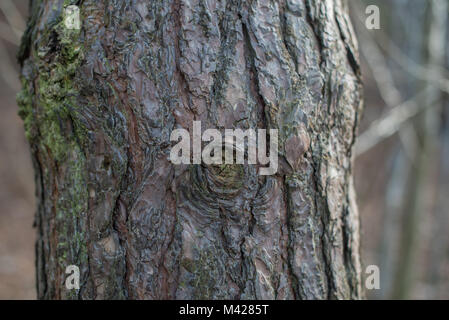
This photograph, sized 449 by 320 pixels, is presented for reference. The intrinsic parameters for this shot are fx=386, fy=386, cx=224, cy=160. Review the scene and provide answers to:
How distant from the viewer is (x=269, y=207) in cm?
103

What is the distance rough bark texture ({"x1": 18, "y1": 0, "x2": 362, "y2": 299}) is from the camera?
0.97 meters

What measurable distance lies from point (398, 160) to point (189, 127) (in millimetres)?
3042

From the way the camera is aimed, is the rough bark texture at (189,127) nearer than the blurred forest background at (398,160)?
Yes

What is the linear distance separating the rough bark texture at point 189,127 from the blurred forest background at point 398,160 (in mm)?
587

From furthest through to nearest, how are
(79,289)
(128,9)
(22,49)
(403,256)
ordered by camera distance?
(403,256) → (22,49) → (79,289) → (128,9)

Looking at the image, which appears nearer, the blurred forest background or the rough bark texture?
the rough bark texture

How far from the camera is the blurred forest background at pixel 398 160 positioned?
2545 millimetres

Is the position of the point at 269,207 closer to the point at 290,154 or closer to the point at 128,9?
the point at 290,154

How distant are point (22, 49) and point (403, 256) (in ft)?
9.79

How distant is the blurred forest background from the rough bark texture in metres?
0.59

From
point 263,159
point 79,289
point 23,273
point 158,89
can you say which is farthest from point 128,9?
point 23,273

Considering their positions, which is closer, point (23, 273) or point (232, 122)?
point (232, 122)

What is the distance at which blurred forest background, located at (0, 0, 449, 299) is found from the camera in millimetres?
2545

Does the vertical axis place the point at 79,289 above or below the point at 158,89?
below
